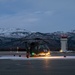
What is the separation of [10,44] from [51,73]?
66302mm

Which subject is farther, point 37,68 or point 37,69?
point 37,68

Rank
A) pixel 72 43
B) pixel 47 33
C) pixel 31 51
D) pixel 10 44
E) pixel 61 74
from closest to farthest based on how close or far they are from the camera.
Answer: pixel 61 74 → pixel 31 51 → pixel 72 43 → pixel 10 44 → pixel 47 33

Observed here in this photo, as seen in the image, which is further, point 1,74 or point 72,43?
point 72,43

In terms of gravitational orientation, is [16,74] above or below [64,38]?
below

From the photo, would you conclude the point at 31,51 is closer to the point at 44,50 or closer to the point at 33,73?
the point at 44,50

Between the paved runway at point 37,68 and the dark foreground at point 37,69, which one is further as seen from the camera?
the paved runway at point 37,68

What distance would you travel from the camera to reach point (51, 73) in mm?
20438

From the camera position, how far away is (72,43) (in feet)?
257

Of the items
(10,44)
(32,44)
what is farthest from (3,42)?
(32,44)

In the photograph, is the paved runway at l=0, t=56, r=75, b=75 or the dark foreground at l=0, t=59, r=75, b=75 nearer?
the dark foreground at l=0, t=59, r=75, b=75

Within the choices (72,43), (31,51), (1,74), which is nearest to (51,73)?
(1,74)

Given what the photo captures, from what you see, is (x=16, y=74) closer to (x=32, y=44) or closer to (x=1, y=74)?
(x=1, y=74)

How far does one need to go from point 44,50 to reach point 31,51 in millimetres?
1598

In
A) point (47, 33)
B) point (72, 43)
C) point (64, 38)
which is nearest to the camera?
point (64, 38)
